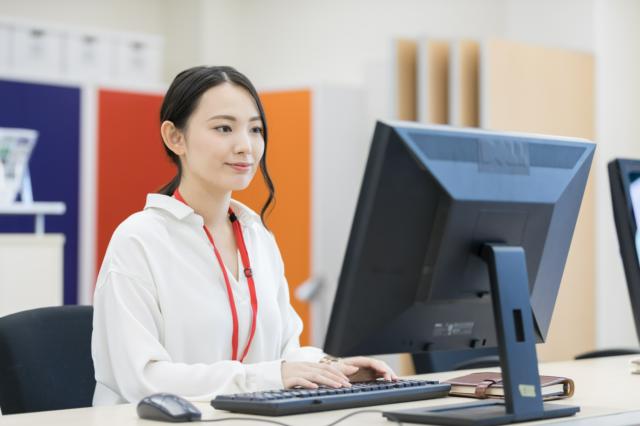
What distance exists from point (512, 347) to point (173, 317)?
0.68 meters

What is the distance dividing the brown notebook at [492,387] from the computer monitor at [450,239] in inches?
5.9

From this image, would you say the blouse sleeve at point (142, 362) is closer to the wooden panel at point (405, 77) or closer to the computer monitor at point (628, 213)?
the computer monitor at point (628, 213)

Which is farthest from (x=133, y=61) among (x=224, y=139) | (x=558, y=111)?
(x=224, y=139)

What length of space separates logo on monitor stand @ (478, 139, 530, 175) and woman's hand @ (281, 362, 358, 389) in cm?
45

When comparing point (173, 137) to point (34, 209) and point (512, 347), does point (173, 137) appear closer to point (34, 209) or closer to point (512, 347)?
point (512, 347)

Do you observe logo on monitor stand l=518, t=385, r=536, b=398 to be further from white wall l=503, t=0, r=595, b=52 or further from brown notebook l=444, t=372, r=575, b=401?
white wall l=503, t=0, r=595, b=52

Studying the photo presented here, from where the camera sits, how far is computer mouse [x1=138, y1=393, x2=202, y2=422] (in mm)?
1497

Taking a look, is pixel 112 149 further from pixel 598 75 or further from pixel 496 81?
pixel 598 75

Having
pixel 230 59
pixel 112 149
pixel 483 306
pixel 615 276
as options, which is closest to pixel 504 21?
pixel 230 59

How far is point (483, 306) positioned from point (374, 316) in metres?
0.23

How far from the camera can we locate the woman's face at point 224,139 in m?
1.98

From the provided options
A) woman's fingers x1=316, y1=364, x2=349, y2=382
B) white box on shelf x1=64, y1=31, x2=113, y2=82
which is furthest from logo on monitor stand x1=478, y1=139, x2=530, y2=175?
white box on shelf x1=64, y1=31, x2=113, y2=82

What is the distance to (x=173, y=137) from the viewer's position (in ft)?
6.82

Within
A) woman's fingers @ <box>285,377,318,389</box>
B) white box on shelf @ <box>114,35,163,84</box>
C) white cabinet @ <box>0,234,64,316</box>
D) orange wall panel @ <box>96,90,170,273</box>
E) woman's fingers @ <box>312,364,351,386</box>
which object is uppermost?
white box on shelf @ <box>114,35,163,84</box>
